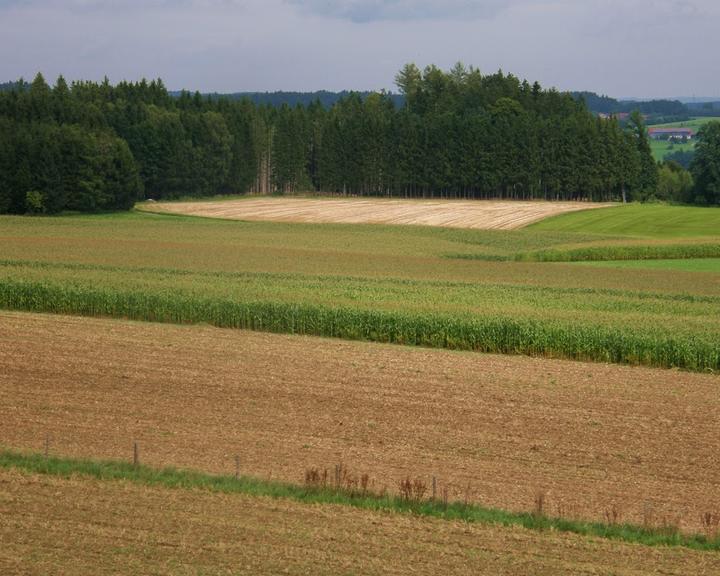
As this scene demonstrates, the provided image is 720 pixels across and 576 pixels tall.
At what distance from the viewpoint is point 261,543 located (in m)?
16.0

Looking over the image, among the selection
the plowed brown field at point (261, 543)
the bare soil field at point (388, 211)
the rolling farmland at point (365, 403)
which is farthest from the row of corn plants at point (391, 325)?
the bare soil field at point (388, 211)

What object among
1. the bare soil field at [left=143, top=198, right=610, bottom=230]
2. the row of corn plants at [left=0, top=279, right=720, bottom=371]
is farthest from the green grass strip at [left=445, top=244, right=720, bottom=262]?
the row of corn plants at [left=0, top=279, right=720, bottom=371]

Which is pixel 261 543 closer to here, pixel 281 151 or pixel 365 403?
pixel 365 403

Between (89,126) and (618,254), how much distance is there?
53798mm

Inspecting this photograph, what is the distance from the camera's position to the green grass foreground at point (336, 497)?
16953 millimetres

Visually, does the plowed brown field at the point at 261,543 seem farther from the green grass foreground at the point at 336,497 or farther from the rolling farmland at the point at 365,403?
the green grass foreground at the point at 336,497

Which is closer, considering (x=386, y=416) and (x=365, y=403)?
(x=386, y=416)

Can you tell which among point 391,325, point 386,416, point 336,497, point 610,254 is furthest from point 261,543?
point 610,254

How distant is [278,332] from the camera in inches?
1459

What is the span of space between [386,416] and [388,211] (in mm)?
77036

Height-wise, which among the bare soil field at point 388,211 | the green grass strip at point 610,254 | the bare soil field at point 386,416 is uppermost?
the bare soil field at point 388,211

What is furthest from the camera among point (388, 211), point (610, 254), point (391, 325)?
point (388, 211)

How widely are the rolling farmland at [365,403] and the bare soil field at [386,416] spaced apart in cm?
8

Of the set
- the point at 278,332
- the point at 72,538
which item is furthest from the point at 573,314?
the point at 72,538
